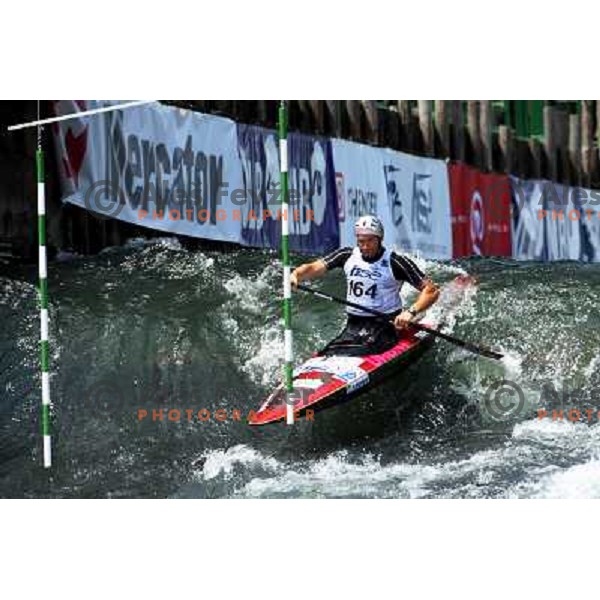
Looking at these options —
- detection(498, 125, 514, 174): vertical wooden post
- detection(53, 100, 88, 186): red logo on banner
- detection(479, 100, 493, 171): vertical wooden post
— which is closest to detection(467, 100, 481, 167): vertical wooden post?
detection(479, 100, 493, 171): vertical wooden post

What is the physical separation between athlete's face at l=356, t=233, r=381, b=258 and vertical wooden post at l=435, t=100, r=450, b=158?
87cm

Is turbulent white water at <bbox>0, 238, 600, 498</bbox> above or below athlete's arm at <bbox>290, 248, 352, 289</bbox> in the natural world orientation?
below

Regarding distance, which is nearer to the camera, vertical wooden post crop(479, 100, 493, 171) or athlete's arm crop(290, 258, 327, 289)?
athlete's arm crop(290, 258, 327, 289)

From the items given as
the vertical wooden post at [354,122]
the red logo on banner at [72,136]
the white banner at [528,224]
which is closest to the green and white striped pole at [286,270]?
the vertical wooden post at [354,122]

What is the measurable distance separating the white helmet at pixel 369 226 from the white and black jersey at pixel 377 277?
91 mm

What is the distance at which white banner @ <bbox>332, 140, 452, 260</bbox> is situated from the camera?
9.72m

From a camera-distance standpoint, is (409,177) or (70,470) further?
(409,177)

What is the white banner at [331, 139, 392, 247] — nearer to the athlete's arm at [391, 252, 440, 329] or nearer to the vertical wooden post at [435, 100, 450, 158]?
the athlete's arm at [391, 252, 440, 329]

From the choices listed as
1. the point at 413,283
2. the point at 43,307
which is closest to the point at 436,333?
the point at 413,283

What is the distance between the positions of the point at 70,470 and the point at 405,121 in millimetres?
2604

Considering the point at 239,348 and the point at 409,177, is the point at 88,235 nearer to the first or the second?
the point at 239,348

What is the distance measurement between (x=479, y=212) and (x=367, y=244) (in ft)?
2.37
